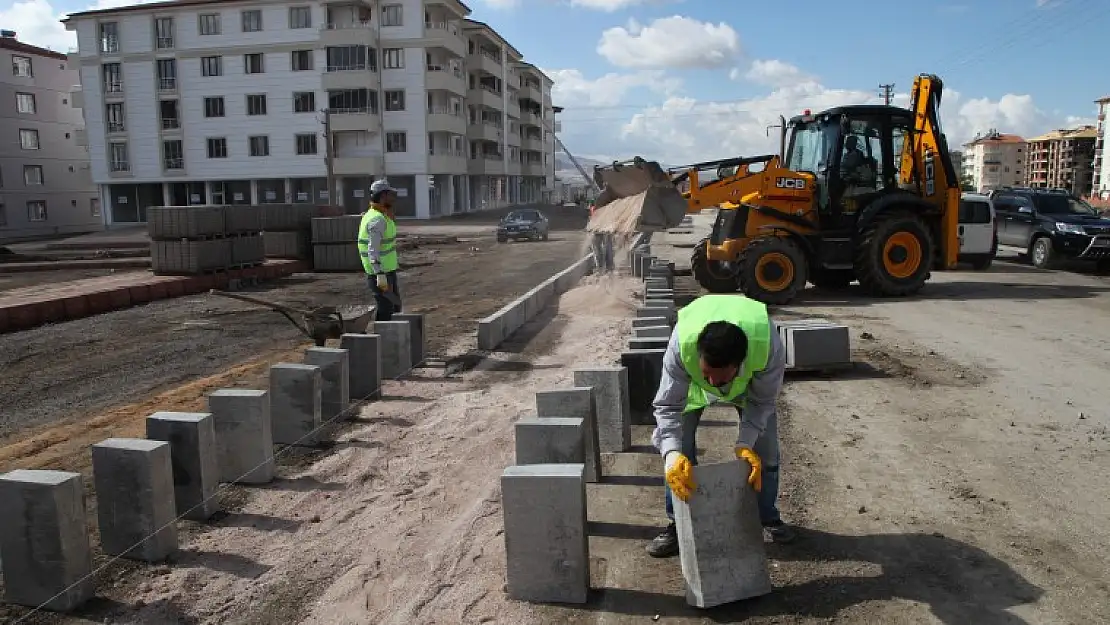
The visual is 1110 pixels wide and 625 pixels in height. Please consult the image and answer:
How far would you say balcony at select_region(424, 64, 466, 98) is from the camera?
53.8 m

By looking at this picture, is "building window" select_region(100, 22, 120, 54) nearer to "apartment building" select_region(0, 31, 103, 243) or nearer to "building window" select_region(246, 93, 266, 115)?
"apartment building" select_region(0, 31, 103, 243)

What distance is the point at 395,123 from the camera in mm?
53781

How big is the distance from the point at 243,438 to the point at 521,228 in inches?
1124

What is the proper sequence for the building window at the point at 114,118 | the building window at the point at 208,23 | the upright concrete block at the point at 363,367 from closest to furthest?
the upright concrete block at the point at 363,367
the building window at the point at 208,23
the building window at the point at 114,118

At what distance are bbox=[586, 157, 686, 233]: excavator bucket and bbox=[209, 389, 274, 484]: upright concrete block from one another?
300 inches

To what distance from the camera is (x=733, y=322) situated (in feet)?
12.2

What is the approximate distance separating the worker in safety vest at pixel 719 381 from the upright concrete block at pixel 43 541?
2.92 metres

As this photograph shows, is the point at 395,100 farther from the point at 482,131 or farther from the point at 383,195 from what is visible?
the point at 383,195

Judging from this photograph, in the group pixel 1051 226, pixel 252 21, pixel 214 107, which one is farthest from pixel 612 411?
pixel 214 107

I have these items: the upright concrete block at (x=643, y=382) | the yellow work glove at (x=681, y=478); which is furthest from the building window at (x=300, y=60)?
the yellow work glove at (x=681, y=478)

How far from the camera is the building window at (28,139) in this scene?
56312 mm

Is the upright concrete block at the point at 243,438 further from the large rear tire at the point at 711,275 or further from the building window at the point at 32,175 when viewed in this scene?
the building window at the point at 32,175

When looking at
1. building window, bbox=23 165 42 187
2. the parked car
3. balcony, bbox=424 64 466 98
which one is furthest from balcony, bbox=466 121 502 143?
the parked car

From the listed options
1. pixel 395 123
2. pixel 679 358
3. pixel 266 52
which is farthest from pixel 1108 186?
pixel 679 358
